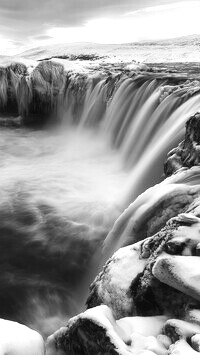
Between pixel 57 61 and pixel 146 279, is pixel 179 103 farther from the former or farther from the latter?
pixel 57 61

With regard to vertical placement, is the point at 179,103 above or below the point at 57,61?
below

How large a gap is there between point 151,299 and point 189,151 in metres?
2.72

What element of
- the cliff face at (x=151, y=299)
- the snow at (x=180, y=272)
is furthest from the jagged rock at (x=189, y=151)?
the snow at (x=180, y=272)

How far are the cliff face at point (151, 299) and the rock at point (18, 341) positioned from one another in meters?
0.37

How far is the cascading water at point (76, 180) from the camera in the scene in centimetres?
588

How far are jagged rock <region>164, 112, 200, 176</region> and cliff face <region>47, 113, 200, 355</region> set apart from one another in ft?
2.91

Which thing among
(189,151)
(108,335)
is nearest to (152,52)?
(189,151)

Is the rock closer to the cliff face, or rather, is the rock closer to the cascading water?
the cliff face

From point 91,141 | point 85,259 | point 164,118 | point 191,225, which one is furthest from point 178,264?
point 91,141

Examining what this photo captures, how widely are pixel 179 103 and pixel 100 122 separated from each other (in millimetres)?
4503

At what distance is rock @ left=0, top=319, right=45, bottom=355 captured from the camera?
2176mm

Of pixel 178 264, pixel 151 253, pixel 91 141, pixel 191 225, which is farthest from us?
pixel 91 141

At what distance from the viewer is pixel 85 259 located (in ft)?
21.1

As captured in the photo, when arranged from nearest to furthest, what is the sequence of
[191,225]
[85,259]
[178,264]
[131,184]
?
[178,264] < [191,225] < [85,259] < [131,184]
